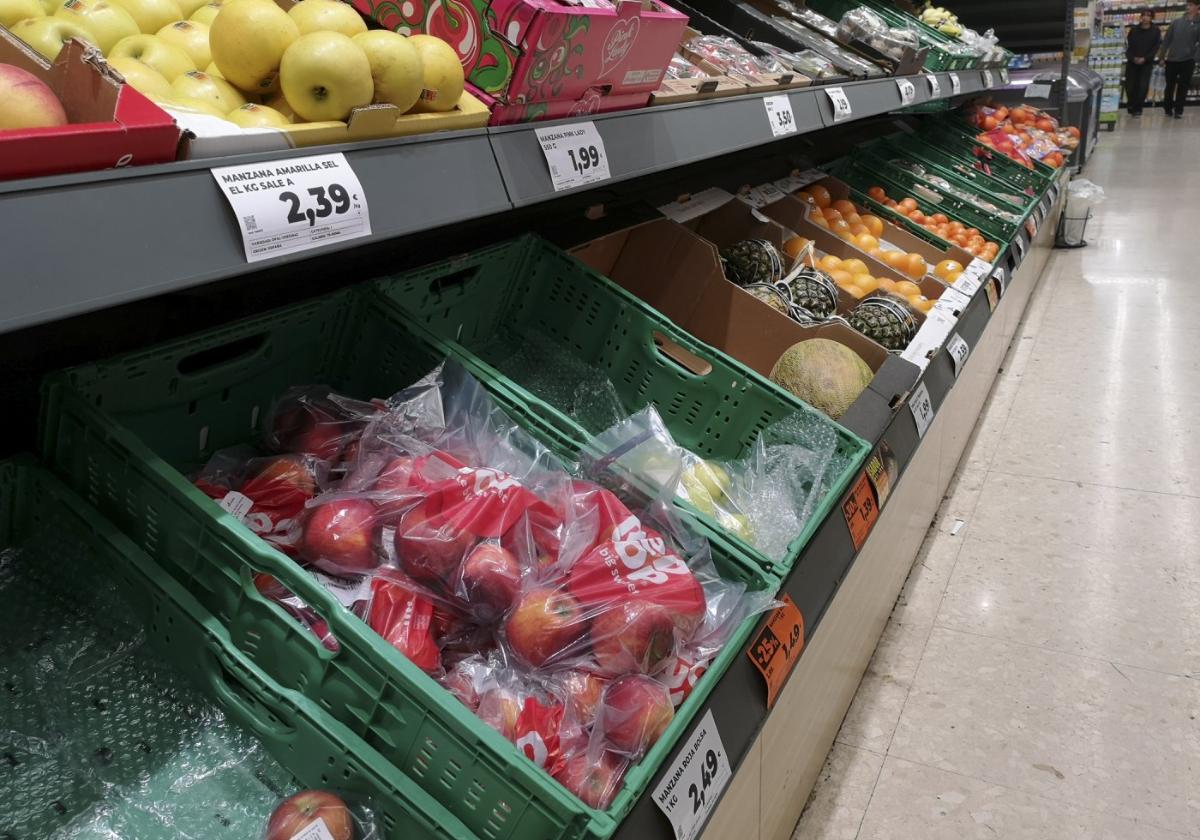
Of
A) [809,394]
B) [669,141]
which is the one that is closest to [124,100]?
[669,141]

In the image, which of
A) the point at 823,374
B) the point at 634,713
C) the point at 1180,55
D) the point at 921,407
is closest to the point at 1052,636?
the point at 921,407

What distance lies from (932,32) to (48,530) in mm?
4268

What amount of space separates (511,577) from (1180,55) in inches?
607

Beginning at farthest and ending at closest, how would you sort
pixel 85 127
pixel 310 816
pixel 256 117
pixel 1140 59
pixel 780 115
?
pixel 1140 59, pixel 780 115, pixel 256 117, pixel 310 816, pixel 85 127

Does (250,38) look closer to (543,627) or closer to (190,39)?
(190,39)

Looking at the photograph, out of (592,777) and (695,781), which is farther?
(695,781)

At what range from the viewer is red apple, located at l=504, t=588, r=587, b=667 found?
99 centimetres

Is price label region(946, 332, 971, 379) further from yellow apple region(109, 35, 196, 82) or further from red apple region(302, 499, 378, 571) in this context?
yellow apple region(109, 35, 196, 82)

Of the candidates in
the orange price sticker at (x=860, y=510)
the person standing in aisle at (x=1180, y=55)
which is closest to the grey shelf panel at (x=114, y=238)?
the orange price sticker at (x=860, y=510)

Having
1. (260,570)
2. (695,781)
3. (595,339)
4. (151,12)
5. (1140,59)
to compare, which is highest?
(1140,59)

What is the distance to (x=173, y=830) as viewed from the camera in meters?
0.89

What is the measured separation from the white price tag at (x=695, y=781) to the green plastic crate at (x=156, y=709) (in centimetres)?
23

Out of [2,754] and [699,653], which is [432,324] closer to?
[699,653]

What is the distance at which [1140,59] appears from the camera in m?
13.2
